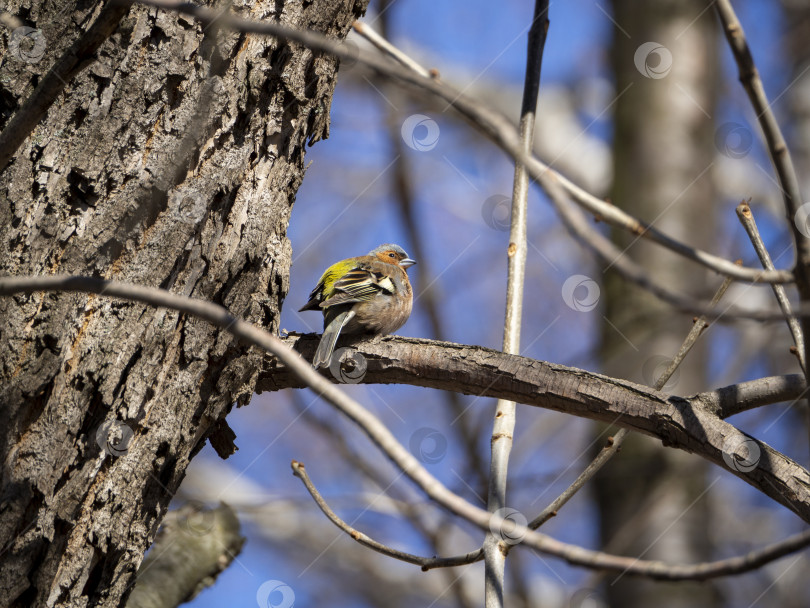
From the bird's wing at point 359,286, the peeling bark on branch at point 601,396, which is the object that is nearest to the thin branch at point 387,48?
the peeling bark on branch at point 601,396

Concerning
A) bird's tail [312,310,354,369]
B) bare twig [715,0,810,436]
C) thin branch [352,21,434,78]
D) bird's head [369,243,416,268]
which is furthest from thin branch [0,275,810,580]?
bird's head [369,243,416,268]

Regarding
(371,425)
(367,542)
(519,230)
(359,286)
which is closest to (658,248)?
(359,286)

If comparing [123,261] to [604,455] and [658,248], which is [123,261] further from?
[658,248]

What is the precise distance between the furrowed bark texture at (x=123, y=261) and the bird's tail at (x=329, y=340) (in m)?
0.43

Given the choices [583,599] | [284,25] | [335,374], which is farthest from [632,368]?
[284,25]

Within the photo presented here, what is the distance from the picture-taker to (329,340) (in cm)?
346

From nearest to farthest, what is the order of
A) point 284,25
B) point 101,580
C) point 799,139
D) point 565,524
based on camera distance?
point 101,580, point 284,25, point 799,139, point 565,524

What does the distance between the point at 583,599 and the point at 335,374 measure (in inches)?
140

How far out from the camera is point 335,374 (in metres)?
2.88

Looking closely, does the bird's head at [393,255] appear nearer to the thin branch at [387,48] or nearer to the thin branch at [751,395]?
the thin branch at [387,48]

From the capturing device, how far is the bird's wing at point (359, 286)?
438cm

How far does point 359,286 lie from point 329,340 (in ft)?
3.84

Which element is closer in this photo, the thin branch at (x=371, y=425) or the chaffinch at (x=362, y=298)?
the thin branch at (x=371, y=425)

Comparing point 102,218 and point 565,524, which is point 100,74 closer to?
point 102,218
